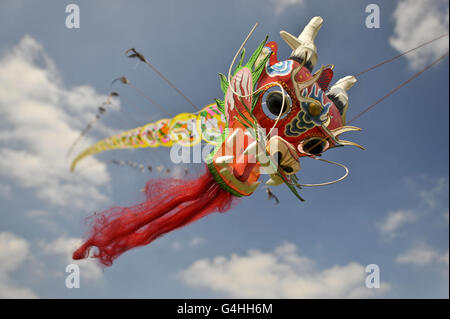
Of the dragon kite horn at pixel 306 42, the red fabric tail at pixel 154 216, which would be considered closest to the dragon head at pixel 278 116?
the dragon kite horn at pixel 306 42

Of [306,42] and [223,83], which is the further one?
[306,42]

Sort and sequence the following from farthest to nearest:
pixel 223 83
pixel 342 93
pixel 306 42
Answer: pixel 342 93 < pixel 306 42 < pixel 223 83

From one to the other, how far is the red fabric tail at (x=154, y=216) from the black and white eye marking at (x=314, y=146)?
4.84ft

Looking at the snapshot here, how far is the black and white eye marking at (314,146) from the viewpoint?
17.8ft

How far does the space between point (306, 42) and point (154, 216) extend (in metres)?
3.60

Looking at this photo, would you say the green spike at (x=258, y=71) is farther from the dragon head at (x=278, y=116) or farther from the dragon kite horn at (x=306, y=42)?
the dragon kite horn at (x=306, y=42)

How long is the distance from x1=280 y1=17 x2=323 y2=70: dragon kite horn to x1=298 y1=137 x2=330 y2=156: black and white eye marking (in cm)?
116

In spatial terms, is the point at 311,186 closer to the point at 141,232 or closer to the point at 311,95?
the point at 311,95

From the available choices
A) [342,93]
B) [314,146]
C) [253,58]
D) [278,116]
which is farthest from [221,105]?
[342,93]

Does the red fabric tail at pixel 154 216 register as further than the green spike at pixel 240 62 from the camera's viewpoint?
No

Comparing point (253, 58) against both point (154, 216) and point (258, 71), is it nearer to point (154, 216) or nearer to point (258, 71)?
point (258, 71)

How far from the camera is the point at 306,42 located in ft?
18.1

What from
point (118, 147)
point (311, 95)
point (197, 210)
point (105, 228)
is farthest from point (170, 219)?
point (118, 147)

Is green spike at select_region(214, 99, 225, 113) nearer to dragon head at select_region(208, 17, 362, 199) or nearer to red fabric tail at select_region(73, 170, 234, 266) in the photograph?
dragon head at select_region(208, 17, 362, 199)
